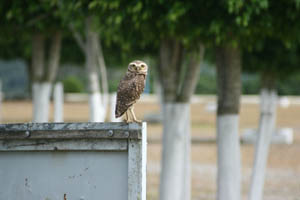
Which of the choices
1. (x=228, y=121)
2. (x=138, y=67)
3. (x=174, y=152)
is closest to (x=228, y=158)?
(x=228, y=121)

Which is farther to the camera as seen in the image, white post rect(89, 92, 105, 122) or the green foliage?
the green foliage

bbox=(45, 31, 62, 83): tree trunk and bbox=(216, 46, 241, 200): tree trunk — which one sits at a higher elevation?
bbox=(45, 31, 62, 83): tree trunk

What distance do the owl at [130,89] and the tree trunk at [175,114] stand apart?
14.7 ft

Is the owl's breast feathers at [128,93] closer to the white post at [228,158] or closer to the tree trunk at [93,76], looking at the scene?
the white post at [228,158]

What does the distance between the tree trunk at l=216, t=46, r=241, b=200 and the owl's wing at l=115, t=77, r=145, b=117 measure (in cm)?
384

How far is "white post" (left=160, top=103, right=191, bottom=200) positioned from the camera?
9.26 meters

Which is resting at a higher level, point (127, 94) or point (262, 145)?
point (127, 94)

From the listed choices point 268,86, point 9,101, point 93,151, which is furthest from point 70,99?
point 93,151

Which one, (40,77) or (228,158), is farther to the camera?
(40,77)

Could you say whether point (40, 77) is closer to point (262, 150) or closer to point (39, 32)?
point (39, 32)

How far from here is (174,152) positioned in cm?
Answer: 946

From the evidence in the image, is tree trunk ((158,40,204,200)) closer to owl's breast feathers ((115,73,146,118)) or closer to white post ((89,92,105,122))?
white post ((89,92,105,122))

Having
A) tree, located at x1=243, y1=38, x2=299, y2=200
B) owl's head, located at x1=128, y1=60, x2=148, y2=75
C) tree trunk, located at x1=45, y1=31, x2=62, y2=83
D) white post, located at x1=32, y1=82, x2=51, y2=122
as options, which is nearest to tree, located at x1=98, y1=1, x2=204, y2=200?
tree, located at x1=243, y1=38, x2=299, y2=200

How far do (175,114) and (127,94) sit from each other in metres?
4.90
